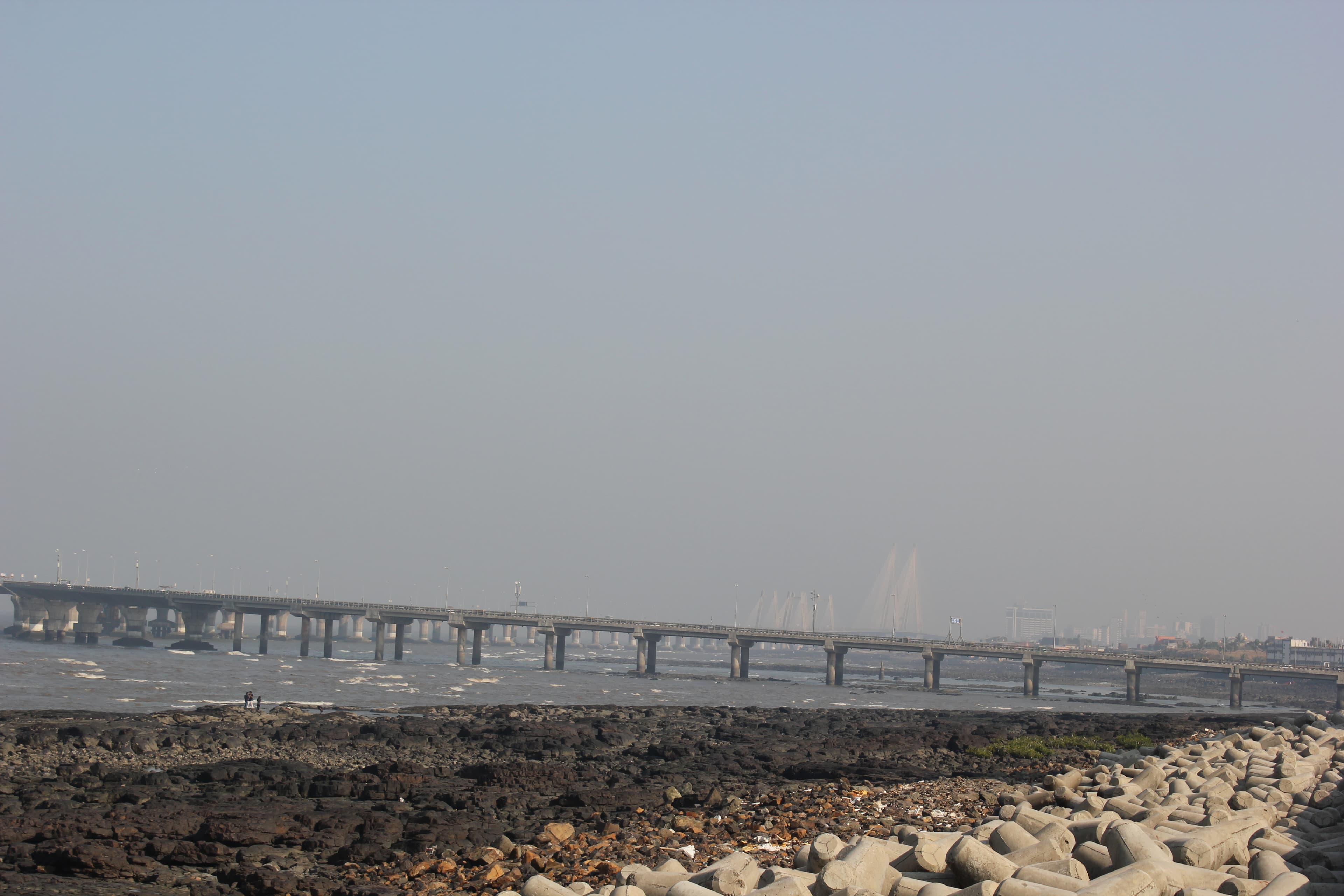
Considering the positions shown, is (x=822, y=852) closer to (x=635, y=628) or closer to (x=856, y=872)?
(x=856, y=872)

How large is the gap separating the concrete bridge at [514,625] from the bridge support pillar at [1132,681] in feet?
0.41

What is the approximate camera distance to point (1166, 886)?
9508 millimetres

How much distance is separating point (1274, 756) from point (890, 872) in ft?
52.1

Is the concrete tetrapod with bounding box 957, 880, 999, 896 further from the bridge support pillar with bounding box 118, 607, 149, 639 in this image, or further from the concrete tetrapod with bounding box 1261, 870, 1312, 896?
the bridge support pillar with bounding box 118, 607, 149, 639

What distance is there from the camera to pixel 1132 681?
109m

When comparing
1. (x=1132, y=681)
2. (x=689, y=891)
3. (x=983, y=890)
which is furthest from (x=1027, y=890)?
(x=1132, y=681)

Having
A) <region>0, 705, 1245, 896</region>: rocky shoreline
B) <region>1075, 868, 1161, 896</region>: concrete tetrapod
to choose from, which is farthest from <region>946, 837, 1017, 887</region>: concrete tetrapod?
<region>0, 705, 1245, 896</region>: rocky shoreline

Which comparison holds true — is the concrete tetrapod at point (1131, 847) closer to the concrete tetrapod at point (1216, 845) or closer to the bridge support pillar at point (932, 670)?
the concrete tetrapod at point (1216, 845)

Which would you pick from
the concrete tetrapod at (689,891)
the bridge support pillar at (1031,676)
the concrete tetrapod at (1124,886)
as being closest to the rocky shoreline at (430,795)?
the concrete tetrapod at (689,891)

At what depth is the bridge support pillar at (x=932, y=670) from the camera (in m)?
117

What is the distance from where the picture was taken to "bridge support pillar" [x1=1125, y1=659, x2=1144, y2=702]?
10756cm

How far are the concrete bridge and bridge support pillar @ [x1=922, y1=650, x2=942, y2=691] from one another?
0.12 m

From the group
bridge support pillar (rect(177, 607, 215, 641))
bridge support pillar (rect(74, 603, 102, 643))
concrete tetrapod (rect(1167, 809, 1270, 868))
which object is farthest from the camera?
bridge support pillar (rect(177, 607, 215, 641))

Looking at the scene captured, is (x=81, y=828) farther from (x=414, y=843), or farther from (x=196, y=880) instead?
(x=414, y=843)
